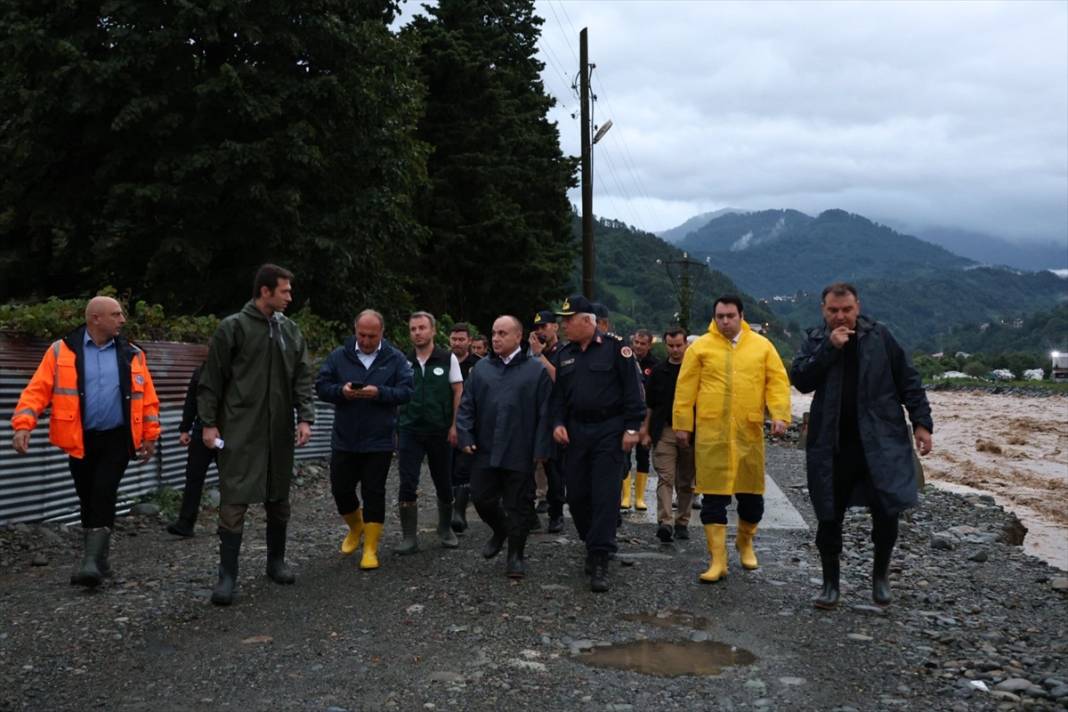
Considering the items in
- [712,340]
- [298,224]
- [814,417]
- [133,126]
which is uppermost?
[133,126]

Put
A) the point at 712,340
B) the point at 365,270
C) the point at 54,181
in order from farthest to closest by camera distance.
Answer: the point at 365,270, the point at 54,181, the point at 712,340

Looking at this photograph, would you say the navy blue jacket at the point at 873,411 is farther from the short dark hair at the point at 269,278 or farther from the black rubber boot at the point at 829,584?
the short dark hair at the point at 269,278

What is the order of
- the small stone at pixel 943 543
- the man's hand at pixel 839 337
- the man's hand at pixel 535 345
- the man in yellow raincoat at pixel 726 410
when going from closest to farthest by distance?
the man's hand at pixel 839 337, the man in yellow raincoat at pixel 726 410, the small stone at pixel 943 543, the man's hand at pixel 535 345

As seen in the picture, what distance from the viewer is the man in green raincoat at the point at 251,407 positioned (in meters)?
6.48

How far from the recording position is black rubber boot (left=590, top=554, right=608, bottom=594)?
273 inches

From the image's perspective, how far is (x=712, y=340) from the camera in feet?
25.0

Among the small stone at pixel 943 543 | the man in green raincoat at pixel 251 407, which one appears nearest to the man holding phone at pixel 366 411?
the man in green raincoat at pixel 251 407

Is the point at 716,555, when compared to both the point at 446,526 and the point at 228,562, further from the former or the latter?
the point at 228,562

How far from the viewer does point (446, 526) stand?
28.3 feet

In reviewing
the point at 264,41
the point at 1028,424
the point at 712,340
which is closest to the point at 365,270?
the point at 264,41

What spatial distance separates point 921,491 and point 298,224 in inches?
465

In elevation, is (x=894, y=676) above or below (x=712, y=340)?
below

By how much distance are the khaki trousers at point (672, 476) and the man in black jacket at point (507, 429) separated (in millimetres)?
1995

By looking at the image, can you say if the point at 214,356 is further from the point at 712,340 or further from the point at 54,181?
the point at 54,181
